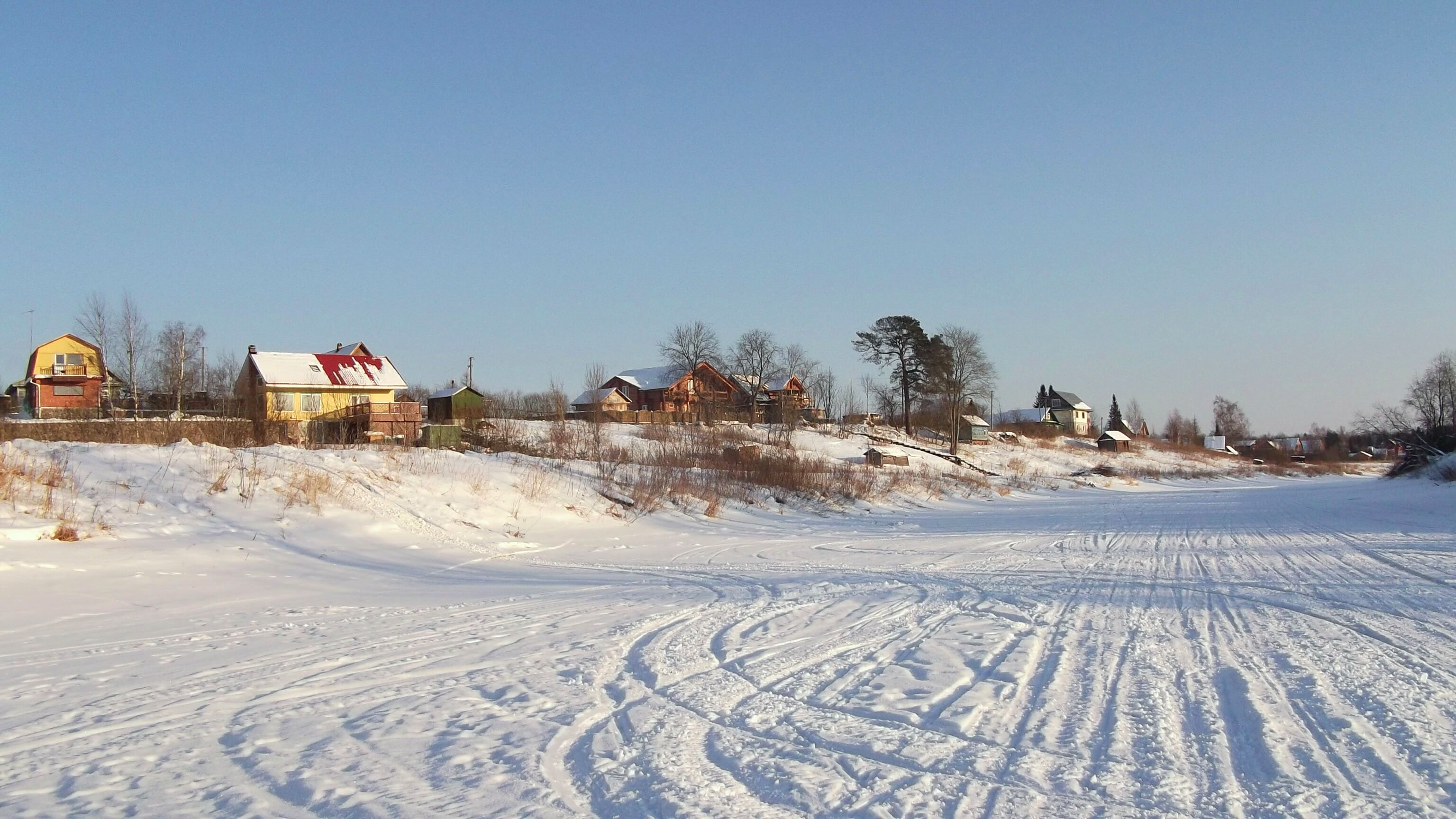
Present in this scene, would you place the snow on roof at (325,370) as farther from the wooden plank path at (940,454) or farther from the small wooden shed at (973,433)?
the small wooden shed at (973,433)

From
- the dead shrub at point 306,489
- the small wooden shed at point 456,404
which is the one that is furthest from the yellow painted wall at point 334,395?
the dead shrub at point 306,489

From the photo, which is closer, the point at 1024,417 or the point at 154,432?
the point at 154,432

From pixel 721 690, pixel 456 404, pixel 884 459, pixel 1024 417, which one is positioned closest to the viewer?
pixel 721 690

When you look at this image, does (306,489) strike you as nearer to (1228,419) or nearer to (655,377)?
(655,377)

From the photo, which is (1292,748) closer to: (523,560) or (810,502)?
(523,560)

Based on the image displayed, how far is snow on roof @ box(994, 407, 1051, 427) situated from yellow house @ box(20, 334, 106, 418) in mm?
91521

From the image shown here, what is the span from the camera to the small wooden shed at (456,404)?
56000 millimetres

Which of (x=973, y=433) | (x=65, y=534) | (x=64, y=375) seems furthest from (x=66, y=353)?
(x=973, y=433)

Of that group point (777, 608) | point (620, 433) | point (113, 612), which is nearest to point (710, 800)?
point (777, 608)

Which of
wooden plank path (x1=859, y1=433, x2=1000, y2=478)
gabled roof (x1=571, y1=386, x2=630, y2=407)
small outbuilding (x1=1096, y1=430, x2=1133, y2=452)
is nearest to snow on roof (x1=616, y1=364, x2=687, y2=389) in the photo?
gabled roof (x1=571, y1=386, x2=630, y2=407)

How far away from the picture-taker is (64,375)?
6100 centimetres

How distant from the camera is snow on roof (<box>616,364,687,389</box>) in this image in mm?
84688

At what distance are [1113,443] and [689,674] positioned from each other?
3504 inches

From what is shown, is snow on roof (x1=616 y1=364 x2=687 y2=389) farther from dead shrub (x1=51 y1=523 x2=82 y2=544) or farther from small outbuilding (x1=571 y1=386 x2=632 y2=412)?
dead shrub (x1=51 y1=523 x2=82 y2=544)
